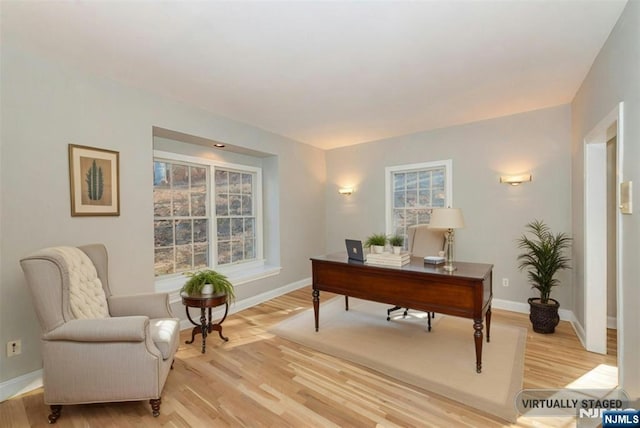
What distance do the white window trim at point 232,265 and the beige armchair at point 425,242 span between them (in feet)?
6.79

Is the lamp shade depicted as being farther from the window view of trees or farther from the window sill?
the window view of trees

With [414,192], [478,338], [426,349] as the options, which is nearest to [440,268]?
[478,338]

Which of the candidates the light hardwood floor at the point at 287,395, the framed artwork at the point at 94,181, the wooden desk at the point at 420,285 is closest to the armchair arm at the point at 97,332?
the light hardwood floor at the point at 287,395

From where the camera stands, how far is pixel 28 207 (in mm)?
2266

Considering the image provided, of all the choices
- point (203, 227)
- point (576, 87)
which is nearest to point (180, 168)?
point (203, 227)

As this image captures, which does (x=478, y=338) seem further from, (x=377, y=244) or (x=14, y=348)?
(x=14, y=348)

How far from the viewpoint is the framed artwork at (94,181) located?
252cm

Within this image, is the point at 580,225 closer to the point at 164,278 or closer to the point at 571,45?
the point at 571,45

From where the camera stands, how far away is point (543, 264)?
3248mm

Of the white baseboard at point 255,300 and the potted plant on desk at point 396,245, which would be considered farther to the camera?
the white baseboard at point 255,300

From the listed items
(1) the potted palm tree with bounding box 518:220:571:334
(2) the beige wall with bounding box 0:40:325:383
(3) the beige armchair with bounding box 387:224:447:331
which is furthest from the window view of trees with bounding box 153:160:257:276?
(1) the potted palm tree with bounding box 518:220:571:334

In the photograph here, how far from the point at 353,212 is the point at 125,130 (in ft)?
12.1

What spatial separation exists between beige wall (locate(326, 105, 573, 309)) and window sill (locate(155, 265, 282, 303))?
2.48 meters

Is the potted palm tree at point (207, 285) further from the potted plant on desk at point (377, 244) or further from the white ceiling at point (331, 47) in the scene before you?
the white ceiling at point (331, 47)
